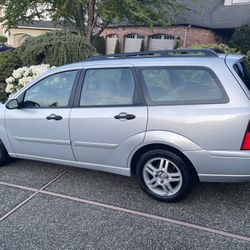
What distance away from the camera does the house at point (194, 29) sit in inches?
848

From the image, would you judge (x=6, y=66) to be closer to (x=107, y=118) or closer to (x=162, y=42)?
(x=107, y=118)

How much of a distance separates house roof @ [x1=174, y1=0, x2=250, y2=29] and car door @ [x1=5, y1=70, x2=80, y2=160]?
18.8 meters

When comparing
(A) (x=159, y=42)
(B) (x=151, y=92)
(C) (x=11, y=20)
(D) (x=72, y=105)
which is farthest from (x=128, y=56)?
(A) (x=159, y=42)

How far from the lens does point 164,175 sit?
333 centimetres

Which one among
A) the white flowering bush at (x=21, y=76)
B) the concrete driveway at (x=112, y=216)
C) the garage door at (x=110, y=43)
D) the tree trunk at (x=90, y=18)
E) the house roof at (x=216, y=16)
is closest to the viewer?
the concrete driveway at (x=112, y=216)

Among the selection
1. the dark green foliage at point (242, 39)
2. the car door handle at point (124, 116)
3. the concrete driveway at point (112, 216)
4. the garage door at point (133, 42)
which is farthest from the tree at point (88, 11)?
the garage door at point (133, 42)

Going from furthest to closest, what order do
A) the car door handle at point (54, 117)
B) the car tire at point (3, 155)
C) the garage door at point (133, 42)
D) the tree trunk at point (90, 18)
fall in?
the garage door at point (133, 42) < the tree trunk at point (90, 18) < the car tire at point (3, 155) < the car door handle at point (54, 117)

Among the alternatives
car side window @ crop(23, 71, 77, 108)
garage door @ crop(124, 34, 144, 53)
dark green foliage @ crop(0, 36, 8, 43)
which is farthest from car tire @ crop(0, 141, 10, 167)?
dark green foliage @ crop(0, 36, 8, 43)

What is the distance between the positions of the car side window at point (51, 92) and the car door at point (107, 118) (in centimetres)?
22

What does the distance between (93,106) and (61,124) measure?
1.65ft

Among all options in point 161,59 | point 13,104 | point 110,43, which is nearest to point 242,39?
point 110,43

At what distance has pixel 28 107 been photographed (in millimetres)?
4023

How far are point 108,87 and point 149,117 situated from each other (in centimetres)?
69

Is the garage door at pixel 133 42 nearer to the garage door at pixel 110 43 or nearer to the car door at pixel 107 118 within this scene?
the garage door at pixel 110 43
